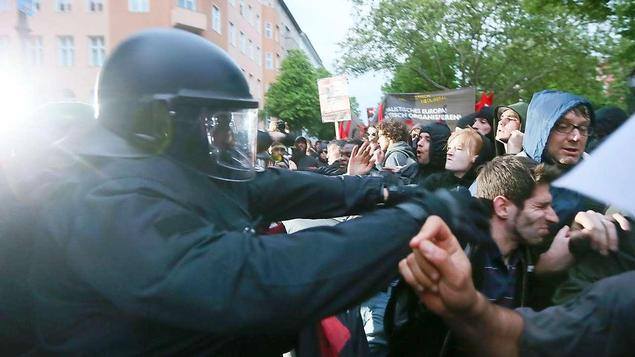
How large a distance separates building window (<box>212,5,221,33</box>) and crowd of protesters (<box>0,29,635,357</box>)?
119 ft

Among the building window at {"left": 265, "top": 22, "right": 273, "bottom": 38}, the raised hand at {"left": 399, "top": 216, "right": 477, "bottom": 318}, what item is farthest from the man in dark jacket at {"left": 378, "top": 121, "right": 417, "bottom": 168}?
the building window at {"left": 265, "top": 22, "right": 273, "bottom": 38}

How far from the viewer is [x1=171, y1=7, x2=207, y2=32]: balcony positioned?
32031 millimetres

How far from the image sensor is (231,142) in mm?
1490

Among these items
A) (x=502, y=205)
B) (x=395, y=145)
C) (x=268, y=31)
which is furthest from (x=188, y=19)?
(x=502, y=205)

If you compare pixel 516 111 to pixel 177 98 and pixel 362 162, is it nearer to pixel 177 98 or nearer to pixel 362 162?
pixel 362 162

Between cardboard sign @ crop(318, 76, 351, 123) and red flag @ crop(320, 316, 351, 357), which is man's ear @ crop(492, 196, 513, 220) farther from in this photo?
cardboard sign @ crop(318, 76, 351, 123)

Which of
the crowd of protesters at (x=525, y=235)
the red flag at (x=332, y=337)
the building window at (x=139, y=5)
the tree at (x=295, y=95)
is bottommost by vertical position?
the red flag at (x=332, y=337)

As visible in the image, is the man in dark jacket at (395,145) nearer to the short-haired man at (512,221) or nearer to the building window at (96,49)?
the short-haired man at (512,221)

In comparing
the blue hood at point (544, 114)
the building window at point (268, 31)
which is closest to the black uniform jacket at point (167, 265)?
the blue hood at point (544, 114)

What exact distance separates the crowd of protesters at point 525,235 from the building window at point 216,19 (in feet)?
113

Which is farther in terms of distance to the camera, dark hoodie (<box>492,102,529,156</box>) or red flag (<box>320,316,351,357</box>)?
dark hoodie (<box>492,102,529,156</box>)

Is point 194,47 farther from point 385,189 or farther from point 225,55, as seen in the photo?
point 385,189

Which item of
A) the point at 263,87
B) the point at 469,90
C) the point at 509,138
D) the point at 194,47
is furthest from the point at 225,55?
the point at 263,87

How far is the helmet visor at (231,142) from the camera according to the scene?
1419 millimetres
